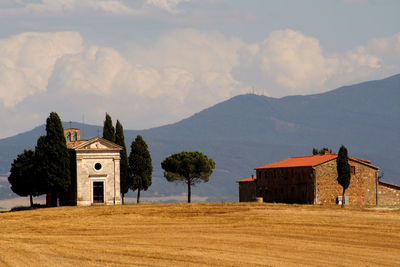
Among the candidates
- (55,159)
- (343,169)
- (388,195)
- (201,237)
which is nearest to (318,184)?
(343,169)

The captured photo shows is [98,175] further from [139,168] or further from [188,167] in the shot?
[188,167]

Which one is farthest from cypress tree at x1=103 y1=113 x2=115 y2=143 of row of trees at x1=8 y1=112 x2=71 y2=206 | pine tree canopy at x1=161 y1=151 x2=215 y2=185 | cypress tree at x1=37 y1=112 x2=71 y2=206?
Result: cypress tree at x1=37 y1=112 x2=71 y2=206

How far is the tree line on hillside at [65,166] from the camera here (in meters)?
89.5

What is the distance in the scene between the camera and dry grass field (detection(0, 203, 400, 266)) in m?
41.2

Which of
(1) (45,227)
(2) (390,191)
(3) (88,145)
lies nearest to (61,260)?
(1) (45,227)

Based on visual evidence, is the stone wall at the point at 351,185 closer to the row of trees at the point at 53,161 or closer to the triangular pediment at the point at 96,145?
the triangular pediment at the point at 96,145

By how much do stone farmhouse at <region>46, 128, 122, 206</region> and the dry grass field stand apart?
11.6m

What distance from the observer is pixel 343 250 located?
4459 cm

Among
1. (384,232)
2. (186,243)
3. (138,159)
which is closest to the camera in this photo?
(186,243)

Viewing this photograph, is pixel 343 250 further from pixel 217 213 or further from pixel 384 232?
pixel 217 213

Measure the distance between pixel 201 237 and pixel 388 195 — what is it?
238ft

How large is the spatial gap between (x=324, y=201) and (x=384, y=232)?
54458mm

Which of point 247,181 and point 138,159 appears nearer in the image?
point 138,159

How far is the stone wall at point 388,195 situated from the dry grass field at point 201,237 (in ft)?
136
